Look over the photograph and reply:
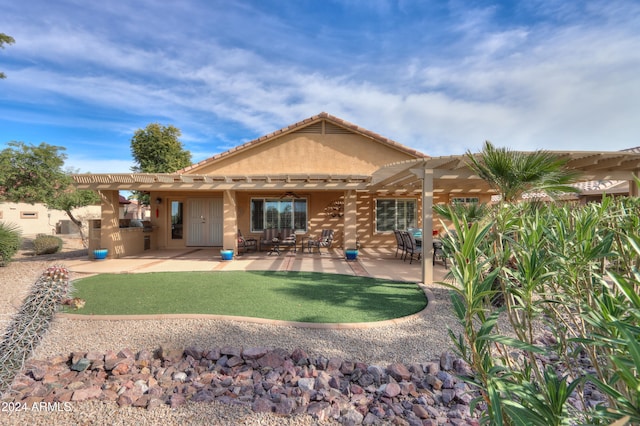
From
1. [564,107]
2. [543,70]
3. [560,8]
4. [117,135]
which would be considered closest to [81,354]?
[560,8]

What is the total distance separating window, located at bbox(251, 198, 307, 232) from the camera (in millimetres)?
14609

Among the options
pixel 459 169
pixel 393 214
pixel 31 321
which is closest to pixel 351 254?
pixel 393 214

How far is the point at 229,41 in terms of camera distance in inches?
462

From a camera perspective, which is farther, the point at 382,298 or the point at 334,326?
the point at 382,298

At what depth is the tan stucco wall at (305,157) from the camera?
14.5m

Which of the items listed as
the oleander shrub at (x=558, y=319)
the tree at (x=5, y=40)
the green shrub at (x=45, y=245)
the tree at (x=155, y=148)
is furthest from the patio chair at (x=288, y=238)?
the tree at (x=155, y=148)

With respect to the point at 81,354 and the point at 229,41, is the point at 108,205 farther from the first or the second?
the point at 81,354

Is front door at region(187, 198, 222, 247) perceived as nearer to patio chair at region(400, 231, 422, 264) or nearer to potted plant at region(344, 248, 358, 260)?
potted plant at region(344, 248, 358, 260)

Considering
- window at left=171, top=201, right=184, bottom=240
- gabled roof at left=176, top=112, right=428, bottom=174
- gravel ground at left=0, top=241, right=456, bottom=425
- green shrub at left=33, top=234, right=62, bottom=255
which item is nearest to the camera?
gravel ground at left=0, top=241, right=456, bottom=425

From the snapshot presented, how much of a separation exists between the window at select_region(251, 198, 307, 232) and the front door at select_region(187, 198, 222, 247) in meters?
2.09

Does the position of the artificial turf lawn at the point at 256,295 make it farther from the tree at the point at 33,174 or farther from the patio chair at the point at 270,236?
the tree at the point at 33,174

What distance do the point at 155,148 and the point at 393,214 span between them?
67.8 ft

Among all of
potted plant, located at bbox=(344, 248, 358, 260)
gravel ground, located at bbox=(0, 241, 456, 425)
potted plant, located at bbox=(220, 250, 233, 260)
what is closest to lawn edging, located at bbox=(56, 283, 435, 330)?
gravel ground, located at bbox=(0, 241, 456, 425)

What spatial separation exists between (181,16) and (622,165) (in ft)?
46.6
